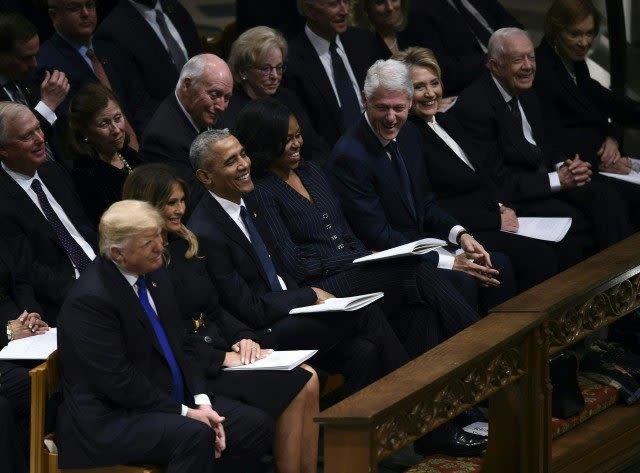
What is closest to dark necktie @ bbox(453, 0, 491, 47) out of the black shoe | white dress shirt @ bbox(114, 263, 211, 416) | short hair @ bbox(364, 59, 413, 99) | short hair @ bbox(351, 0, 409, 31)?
short hair @ bbox(351, 0, 409, 31)

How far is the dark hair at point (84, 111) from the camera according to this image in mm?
5531

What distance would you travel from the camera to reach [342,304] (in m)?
5.06

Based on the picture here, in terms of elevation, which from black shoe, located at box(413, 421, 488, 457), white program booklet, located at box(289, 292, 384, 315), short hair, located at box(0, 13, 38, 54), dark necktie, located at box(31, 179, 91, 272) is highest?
short hair, located at box(0, 13, 38, 54)

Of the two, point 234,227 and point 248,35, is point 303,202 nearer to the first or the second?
point 234,227

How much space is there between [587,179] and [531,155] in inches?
11.4

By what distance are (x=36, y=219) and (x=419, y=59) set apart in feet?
6.22

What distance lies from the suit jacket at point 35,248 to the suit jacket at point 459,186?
1.73 meters

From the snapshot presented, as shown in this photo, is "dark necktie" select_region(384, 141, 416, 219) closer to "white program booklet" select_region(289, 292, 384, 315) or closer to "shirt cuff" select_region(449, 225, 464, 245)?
"shirt cuff" select_region(449, 225, 464, 245)

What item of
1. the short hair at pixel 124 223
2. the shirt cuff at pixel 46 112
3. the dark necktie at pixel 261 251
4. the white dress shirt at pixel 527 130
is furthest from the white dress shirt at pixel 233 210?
the white dress shirt at pixel 527 130

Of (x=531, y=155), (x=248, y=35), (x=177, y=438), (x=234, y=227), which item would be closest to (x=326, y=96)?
(x=248, y=35)

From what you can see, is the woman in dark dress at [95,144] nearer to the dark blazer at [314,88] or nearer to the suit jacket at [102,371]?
the suit jacket at [102,371]

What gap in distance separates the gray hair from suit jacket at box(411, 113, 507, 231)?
4.04ft

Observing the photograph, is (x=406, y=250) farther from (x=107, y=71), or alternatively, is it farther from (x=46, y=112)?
(x=107, y=71)

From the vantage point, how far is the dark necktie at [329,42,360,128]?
6602 millimetres
